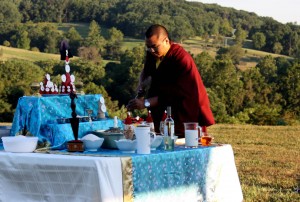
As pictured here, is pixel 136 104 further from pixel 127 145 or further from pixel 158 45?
pixel 127 145

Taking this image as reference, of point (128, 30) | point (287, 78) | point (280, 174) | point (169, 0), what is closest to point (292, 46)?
point (169, 0)

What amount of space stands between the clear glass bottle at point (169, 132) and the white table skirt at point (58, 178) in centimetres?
64

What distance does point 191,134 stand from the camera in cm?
486

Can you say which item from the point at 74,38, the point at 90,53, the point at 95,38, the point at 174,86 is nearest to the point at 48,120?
the point at 174,86

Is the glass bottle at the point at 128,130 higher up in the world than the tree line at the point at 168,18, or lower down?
lower down

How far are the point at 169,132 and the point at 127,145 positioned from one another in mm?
383

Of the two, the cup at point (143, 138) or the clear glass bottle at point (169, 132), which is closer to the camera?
the cup at point (143, 138)

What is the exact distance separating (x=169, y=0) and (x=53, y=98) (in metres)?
84.6

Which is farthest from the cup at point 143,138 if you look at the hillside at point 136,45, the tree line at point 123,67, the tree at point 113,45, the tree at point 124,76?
the tree at point 113,45

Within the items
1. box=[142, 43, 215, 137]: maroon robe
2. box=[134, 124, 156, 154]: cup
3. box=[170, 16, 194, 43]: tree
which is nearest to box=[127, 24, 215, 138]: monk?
box=[142, 43, 215, 137]: maroon robe

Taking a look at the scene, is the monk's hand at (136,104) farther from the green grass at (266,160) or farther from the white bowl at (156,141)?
the green grass at (266,160)

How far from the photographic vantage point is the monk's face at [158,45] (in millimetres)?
5199

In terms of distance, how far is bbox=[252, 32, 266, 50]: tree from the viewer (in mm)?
85062

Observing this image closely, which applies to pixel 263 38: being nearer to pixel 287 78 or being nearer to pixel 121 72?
pixel 287 78
